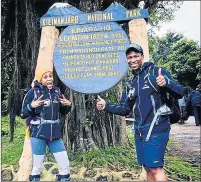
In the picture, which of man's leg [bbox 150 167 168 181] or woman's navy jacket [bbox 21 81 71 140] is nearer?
man's leg [bbox 150 167 168 181]

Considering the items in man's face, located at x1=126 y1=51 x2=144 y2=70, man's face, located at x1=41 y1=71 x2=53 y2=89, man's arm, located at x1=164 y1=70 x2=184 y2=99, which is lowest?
man's arm, located at x1=164 y1=70 x2=184 y2=99

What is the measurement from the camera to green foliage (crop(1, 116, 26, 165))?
5.61m

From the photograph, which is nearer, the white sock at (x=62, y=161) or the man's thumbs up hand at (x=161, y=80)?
the man's thumbs up hand at (x=161, y=80)

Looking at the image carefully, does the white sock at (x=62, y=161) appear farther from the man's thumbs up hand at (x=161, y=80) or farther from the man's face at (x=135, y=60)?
the man's thumbs up hand at (x=161, y=80)

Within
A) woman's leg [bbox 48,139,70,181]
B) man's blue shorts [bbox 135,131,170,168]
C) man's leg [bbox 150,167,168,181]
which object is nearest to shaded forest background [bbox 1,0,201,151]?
woman's leg [bbox 48,139,70,181]

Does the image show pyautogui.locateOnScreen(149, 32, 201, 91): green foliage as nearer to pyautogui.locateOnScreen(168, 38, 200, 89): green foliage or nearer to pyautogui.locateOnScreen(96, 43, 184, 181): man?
pyautogui.locateOnScreen(168, 38, 200, 89): green foliage

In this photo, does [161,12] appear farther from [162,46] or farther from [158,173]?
[158,173]

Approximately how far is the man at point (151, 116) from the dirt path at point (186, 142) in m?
3.01

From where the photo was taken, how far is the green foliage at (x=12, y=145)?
561cm

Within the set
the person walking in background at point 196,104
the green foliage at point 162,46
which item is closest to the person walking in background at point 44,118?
the person walking in background at point 196,104

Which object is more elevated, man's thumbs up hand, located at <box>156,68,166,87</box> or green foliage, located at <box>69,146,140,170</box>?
man's thumbs up hand, located at <box>156,68,166,87</box>

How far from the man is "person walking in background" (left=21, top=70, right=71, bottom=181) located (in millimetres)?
847

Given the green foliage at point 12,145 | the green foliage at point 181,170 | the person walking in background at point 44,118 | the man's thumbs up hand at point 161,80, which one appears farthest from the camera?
the green foliage at point 12,145

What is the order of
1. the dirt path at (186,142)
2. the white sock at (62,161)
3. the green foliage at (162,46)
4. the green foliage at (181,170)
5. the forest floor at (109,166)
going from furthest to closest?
the green foliage at (162,46) < the dirt path at (186,142) < the green foliage at (181,170) < the forest floor at (109,166) < the white sock at (62,161)
